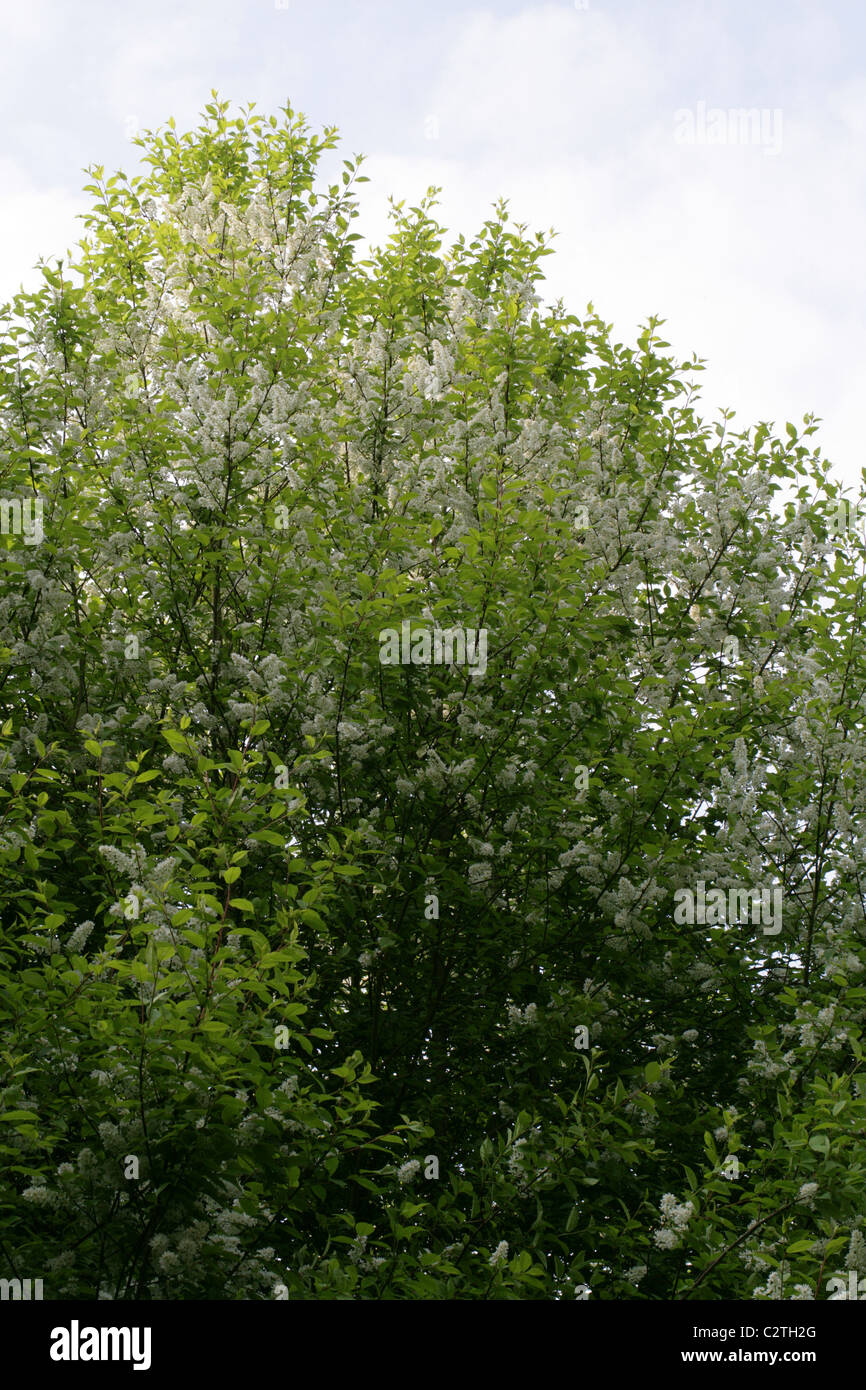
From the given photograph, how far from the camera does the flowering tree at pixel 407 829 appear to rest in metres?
4.46

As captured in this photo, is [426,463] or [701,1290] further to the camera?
[426,463]

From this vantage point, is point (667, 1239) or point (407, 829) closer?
point (667, 1239)

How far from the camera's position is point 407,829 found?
6973 millimetres

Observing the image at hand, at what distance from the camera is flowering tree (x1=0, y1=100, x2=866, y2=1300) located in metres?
4.46

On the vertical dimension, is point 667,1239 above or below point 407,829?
below

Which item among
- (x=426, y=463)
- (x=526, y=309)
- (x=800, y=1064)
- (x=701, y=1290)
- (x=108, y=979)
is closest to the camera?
(x=108, y=979)

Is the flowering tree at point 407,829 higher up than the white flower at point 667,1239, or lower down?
higher up

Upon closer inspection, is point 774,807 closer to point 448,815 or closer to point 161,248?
point 448,815

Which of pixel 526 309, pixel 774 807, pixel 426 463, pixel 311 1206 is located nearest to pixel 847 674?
pixel 774 807

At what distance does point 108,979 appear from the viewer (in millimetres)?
4770

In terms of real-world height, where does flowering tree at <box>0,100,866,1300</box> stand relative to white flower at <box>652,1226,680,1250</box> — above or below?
above
